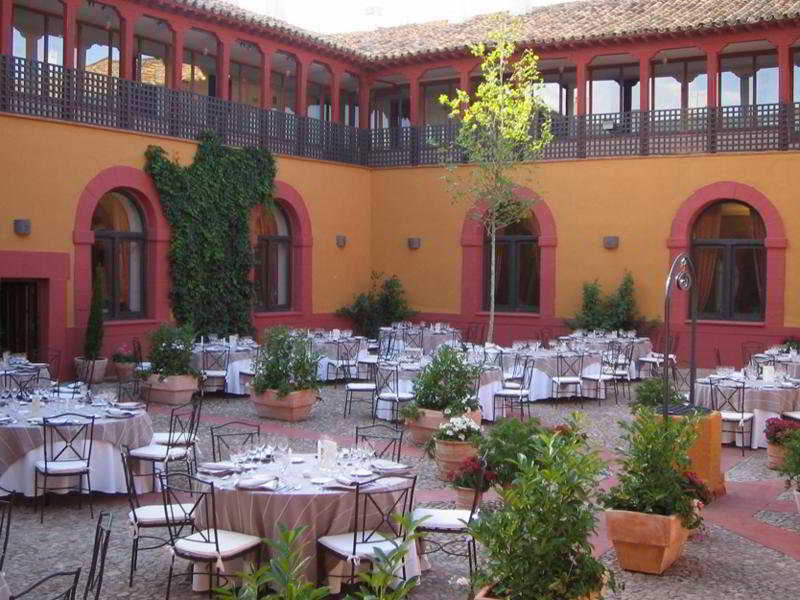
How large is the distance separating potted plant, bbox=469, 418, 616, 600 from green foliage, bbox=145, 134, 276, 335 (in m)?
15.2

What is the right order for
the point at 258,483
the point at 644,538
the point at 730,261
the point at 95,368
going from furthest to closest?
the point at 730,261
the point at 95,368
the point at 644,538
the point at 258,483

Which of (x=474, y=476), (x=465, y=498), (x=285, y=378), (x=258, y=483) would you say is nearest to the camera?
(x=258, y=483)

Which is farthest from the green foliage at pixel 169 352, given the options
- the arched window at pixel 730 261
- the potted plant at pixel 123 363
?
the arched window at pixel 730 261

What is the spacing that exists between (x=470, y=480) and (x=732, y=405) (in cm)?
→ 618

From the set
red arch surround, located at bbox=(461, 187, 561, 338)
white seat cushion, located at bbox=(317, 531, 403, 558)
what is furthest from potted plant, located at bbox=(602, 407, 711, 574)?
red arch surround, located at bbox=(461, 187, 561, 338)

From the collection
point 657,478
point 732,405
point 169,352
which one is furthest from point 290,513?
point 169,352

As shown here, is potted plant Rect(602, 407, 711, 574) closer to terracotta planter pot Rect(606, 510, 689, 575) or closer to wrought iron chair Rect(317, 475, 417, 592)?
terracotta planter pot Rect(606, 510, 689, 575)

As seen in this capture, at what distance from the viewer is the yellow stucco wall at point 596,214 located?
2014 cm

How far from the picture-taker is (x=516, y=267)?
2319 cm

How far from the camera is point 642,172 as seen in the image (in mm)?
21297

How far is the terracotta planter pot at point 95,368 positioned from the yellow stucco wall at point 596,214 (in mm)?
8934

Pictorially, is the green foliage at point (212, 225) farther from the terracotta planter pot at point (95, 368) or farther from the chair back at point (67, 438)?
the chair back at point (67, 438)

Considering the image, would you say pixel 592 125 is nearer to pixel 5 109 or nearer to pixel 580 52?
pixel 580 52

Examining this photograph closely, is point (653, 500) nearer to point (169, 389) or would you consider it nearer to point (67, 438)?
point (67, 438)
